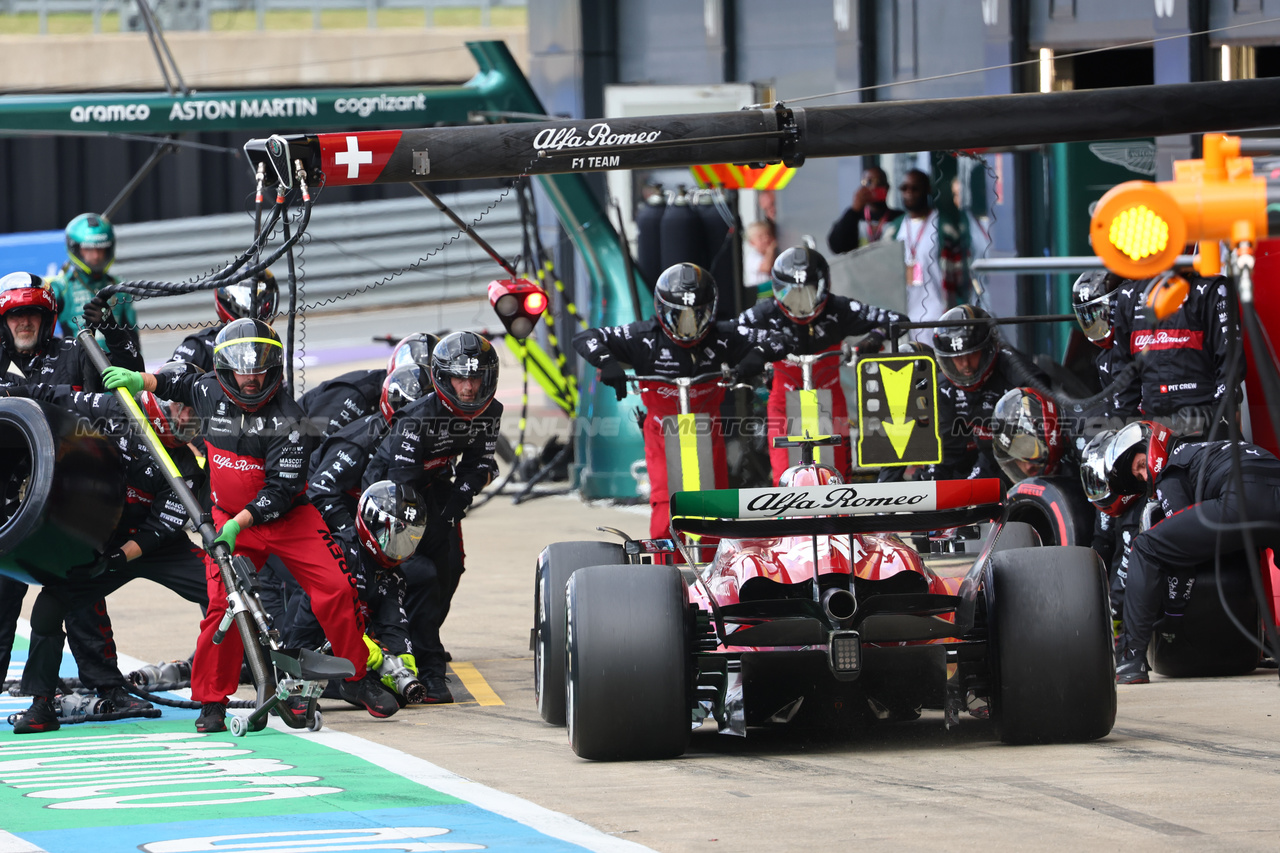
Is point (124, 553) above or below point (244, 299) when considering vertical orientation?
below

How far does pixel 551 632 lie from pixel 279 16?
22.4 metres

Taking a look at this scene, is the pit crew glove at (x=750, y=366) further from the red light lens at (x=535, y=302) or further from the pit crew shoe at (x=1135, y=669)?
the pit crew shoe at (x=1135, y=669)

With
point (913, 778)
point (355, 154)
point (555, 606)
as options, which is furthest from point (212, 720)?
point (913, 778)

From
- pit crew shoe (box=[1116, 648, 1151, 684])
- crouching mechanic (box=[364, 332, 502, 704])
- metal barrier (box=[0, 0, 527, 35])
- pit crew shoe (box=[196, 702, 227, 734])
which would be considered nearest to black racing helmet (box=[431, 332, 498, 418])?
crouching mechanic (box=[364, 332, 502, 704])

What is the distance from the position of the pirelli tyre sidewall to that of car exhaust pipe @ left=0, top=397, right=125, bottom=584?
4427 millimetres

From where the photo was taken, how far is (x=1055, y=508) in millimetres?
9906

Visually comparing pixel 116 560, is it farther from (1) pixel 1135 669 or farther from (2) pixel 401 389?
(1) pixel 1135 669

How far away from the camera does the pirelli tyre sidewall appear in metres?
9.74

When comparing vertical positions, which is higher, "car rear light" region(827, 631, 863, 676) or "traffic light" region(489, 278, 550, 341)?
"traffic light" region(489, 278, 550, 341)

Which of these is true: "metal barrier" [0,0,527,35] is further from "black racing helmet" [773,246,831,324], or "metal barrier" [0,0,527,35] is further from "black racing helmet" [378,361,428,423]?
"black racing helmet" [378,361,428,423]

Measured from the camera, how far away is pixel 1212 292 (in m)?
9.95

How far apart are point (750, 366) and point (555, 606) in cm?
388

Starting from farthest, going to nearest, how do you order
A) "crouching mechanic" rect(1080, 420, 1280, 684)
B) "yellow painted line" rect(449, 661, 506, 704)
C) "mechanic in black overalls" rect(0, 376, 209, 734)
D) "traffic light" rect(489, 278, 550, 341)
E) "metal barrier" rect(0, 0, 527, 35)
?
"metal barrier" rect(0, 0, 527, 35)
"traffic light" rect(489, 278, 550, 341)
"yellow painted line" rect(449, 661, 506, 704)
"mechanic in black overalls" rect(0, 376, 209, 734)
"crouching mechanic" rect(1080, 420, 1280, 684)

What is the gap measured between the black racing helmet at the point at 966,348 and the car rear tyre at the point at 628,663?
4762mm
